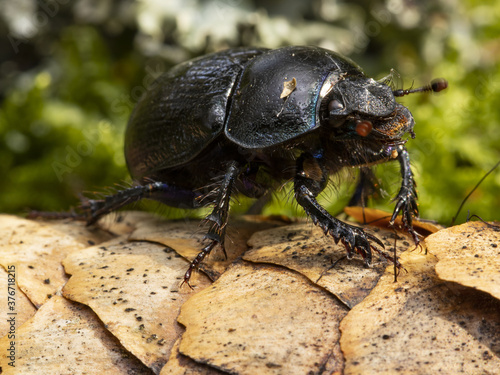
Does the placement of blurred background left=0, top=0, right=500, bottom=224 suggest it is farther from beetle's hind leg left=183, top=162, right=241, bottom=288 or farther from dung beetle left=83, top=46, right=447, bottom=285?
beetle's hind leg left=183, top=162, right=241, bottom=288

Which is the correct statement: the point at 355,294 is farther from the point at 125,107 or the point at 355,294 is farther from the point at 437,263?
the point at 125,107

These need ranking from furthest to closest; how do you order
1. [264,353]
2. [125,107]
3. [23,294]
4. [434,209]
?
[125,107]
[434,209]
[23,294]
[264,353]

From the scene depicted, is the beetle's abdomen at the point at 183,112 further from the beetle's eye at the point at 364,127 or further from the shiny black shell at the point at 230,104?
the beetle's eye at the point at 364,127

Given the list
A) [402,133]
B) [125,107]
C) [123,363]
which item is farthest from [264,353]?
[125,107]

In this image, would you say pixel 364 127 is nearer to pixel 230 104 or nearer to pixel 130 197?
pixel 230 104

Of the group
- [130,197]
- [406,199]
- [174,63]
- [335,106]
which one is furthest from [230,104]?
[174,63]

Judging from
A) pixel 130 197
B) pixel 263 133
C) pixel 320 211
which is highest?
pixel 263 133
